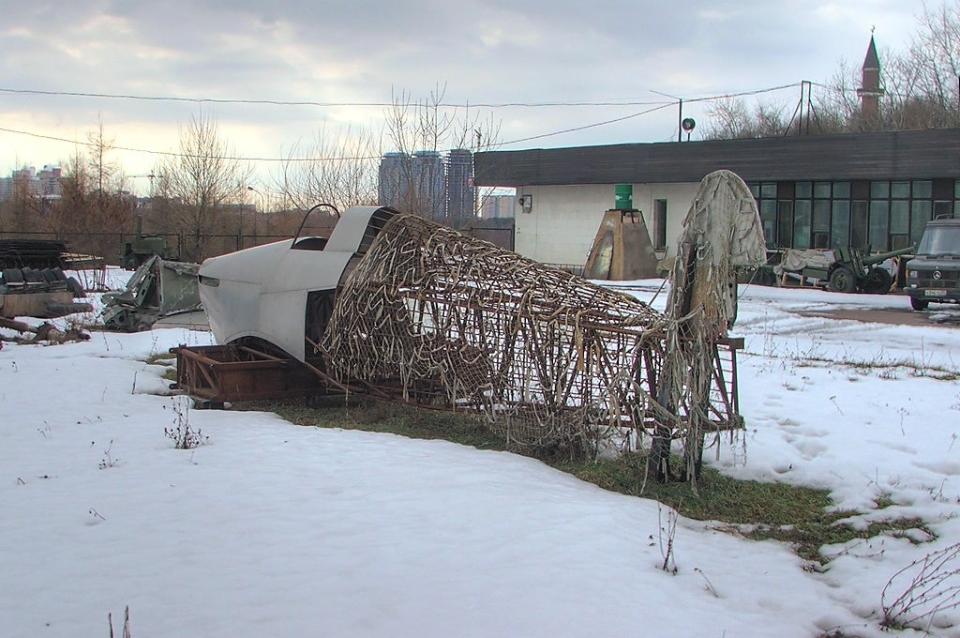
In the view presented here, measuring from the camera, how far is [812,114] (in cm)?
4750

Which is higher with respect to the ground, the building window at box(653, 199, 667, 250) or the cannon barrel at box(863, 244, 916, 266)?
the building window at box(653, 199, 667, 250)

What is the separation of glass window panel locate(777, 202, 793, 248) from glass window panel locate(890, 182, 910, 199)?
3.51 meters

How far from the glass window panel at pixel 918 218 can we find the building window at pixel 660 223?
29.1 feet

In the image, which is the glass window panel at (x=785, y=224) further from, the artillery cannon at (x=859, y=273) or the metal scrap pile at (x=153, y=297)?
the metal scrap pile at (x=153, y=297)

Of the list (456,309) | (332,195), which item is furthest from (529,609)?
(332,195)

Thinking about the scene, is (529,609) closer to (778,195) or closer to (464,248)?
(464,248)

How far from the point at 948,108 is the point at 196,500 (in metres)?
44.2

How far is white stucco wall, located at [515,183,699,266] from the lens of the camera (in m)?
33.8

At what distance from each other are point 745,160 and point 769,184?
175cm

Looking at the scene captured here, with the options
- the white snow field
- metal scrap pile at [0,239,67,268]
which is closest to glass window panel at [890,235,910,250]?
the white snow field

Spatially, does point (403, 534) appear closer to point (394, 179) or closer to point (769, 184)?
point (394, 179)

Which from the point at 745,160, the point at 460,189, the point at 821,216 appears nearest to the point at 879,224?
the point at 821,216

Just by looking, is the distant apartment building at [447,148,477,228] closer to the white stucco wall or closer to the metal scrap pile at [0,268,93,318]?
the white stucco wall

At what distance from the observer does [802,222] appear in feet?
104
